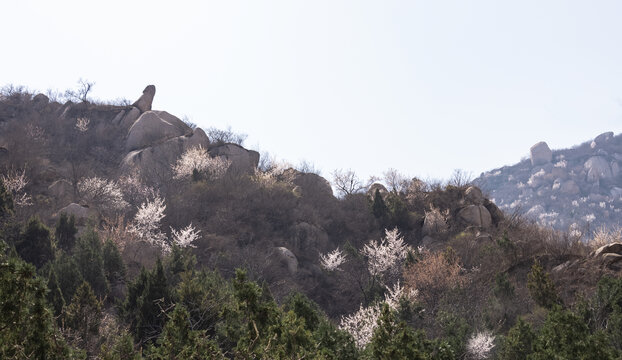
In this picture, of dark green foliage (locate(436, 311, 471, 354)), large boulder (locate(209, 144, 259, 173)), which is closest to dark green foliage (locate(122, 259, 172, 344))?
dark green foliage (locate(436, 311, 471, 354))

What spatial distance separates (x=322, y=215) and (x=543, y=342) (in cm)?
3703

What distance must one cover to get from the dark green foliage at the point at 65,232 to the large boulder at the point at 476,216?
2950 cm

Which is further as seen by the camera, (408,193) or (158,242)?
(408,193)

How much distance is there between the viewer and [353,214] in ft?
160

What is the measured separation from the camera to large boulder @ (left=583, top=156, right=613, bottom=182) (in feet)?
627

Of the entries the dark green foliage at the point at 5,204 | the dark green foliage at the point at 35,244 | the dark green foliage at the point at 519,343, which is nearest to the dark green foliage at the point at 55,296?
the dark green foliage at the point at 35,244

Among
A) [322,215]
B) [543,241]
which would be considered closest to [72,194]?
[322,215]

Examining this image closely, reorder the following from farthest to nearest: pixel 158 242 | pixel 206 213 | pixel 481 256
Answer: pixel 206 213, pixel 158 242, pixel 481 256

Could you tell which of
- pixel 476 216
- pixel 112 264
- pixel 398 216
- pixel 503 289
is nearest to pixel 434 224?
pixel 398 216

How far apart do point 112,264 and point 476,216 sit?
92.6 feet

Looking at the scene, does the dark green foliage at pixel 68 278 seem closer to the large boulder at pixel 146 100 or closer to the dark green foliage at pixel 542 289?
the dark green foliage at pixel 542 289

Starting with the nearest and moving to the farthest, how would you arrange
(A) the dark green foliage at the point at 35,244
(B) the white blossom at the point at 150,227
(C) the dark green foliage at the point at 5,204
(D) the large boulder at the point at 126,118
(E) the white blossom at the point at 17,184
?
(A) the dark green foliage at the point at 35,244 → (C) the dark green foliage at the point at 5,204 → (B) the white blossom at the point at 150,227 → (E) the white blossom at the point at 17,184 → (D) the large boulder at the point at 126,118

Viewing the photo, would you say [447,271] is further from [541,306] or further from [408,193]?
[408,193]

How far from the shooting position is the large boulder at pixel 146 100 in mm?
66188
